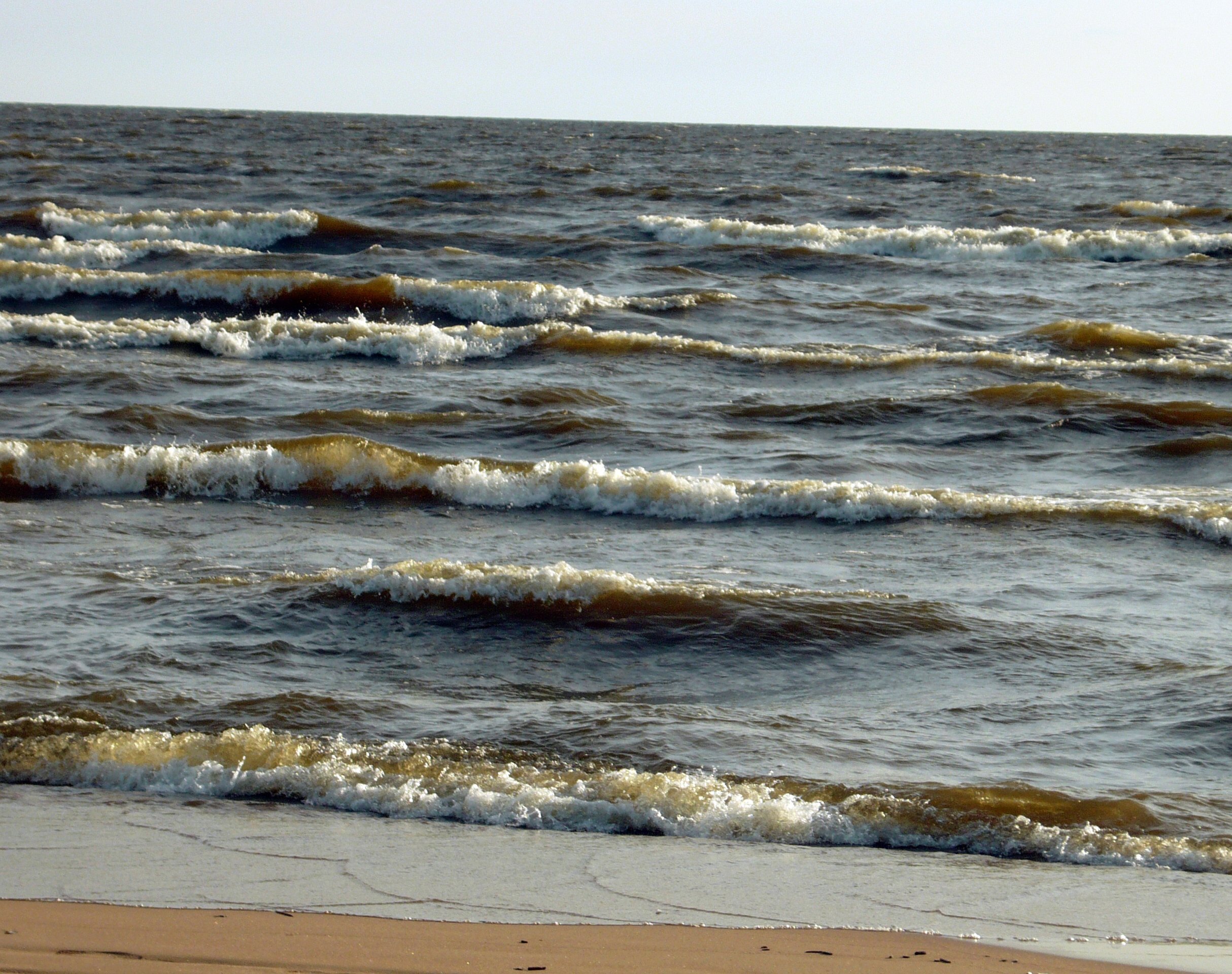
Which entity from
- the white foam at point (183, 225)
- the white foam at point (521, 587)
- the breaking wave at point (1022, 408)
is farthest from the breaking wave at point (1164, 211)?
the white foam at point (521, 587)

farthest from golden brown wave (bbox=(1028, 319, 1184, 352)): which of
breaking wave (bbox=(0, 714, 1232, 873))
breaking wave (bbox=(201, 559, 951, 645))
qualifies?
breaking wave (bbox=(0, 714, 1232, 873))

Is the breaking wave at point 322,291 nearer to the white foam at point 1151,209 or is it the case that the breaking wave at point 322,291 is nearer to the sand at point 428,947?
the sand at point 428,947

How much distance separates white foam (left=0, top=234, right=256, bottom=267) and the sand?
2042cm

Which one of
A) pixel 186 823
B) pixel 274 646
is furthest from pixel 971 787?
pixel 274 646

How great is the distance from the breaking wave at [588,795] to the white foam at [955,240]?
839 inches

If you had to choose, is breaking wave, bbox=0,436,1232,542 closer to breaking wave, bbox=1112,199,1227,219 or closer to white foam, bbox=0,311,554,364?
white foam, bbox=0,311,554,364

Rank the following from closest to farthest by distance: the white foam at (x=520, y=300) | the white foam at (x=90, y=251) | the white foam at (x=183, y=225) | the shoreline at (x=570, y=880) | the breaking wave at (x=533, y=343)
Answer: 1. the shoreline at (x=570, y=880)
2. the breaking wave at (x=533, y=343)
3. the white foam at (x=520, y=300)
4. the white foam at (x=90, y=251)
5. the white foam at (x=183, y=225)

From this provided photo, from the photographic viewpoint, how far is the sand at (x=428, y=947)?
10.8 feet

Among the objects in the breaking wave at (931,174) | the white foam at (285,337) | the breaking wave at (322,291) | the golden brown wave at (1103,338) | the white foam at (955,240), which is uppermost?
the breaking wave at (931,174)

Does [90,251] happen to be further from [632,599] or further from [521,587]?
[632,599]

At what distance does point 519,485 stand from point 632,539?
4.79 ft

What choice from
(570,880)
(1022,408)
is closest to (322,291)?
(1022,408)

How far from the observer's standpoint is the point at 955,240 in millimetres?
27250

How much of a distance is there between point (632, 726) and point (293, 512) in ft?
16.7
